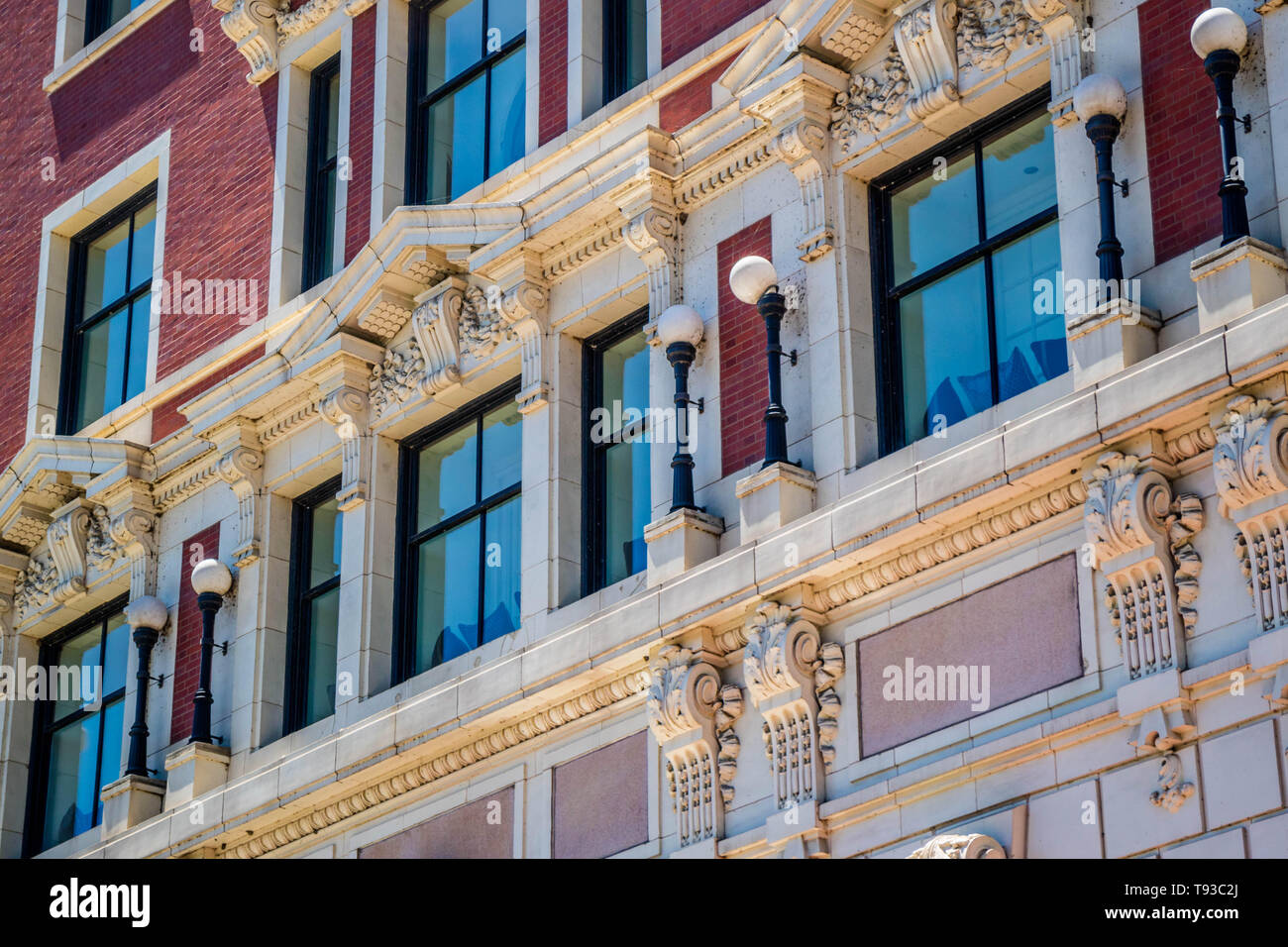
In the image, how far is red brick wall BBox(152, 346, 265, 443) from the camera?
2492cm

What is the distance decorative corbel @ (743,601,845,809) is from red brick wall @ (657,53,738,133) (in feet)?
15.8

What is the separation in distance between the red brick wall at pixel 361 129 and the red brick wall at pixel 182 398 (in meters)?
1.46

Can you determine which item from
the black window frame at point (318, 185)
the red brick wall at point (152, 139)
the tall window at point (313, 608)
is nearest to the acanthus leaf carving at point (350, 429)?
the tall window at point (313, 608)

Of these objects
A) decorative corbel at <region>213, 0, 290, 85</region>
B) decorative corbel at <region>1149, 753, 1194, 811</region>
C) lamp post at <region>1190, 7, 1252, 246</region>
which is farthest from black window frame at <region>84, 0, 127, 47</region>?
decorative corbel at <region>1149, 753, 1194, 811</region>

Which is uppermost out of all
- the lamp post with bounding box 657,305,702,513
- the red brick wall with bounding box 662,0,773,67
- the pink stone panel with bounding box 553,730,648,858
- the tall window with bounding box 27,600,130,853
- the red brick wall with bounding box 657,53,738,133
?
the red brick wall with bounding box 662,0,773,67

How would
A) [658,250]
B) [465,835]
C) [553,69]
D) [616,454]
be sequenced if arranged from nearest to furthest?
[465,835] → [658,250] → [616,454] → [553,69]

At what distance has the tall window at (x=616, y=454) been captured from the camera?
67.6 ft

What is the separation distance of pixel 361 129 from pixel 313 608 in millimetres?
4665

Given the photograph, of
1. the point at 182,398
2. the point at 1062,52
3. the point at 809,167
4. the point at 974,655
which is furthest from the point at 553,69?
the point at 974,655

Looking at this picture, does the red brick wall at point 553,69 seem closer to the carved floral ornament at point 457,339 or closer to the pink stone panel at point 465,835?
the carved floral ornament at point 457,339

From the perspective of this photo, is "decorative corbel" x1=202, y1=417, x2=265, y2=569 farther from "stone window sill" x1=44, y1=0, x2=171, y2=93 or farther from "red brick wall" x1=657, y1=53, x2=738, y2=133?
"stone window sill" x1=44, y1=0, x2=171, y2=93

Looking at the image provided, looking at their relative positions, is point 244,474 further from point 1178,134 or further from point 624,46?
point 1178,134

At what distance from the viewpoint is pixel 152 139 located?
2766 centimetres
